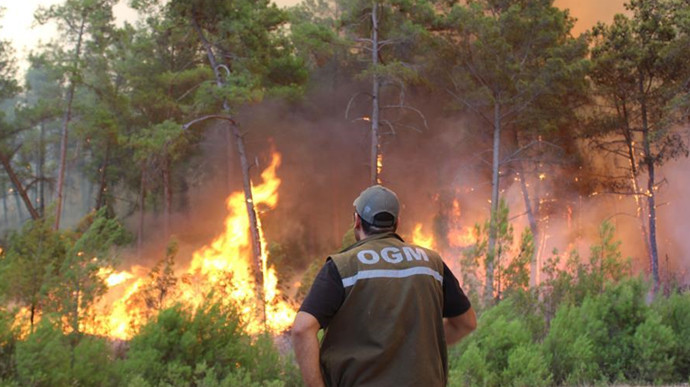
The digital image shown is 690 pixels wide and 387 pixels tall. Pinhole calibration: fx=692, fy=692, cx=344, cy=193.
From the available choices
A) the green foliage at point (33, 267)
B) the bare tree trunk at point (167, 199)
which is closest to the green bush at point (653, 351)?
the green foliage at point (33, 267)

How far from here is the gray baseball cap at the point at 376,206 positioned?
3.36 metres

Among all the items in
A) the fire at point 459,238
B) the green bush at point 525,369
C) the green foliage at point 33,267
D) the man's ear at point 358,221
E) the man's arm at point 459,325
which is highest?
the fire at point 459,238

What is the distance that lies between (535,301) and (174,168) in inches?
846

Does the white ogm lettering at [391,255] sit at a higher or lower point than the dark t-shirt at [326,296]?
higher

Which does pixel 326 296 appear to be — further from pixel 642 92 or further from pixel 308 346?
pixel 642 92

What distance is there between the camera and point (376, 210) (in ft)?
11.0

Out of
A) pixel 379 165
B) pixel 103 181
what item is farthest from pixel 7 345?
pixel 103 181

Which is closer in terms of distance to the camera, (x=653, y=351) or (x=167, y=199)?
(x=653, y=351)

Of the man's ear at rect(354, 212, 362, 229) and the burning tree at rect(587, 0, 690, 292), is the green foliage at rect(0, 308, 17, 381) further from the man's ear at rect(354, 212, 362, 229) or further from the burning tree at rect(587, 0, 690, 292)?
the burning tree at rect(587, 0, 690, 292)

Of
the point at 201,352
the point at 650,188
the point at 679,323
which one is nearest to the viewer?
the point at 201,352

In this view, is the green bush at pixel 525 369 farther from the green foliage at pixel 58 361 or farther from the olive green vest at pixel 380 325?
the olive green vest at pixel 380 325

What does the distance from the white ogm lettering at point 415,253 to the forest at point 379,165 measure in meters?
3.83

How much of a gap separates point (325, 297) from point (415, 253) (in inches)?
20.2

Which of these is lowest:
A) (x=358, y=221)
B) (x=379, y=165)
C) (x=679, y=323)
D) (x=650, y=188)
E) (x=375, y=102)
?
(x=679, y=323)
